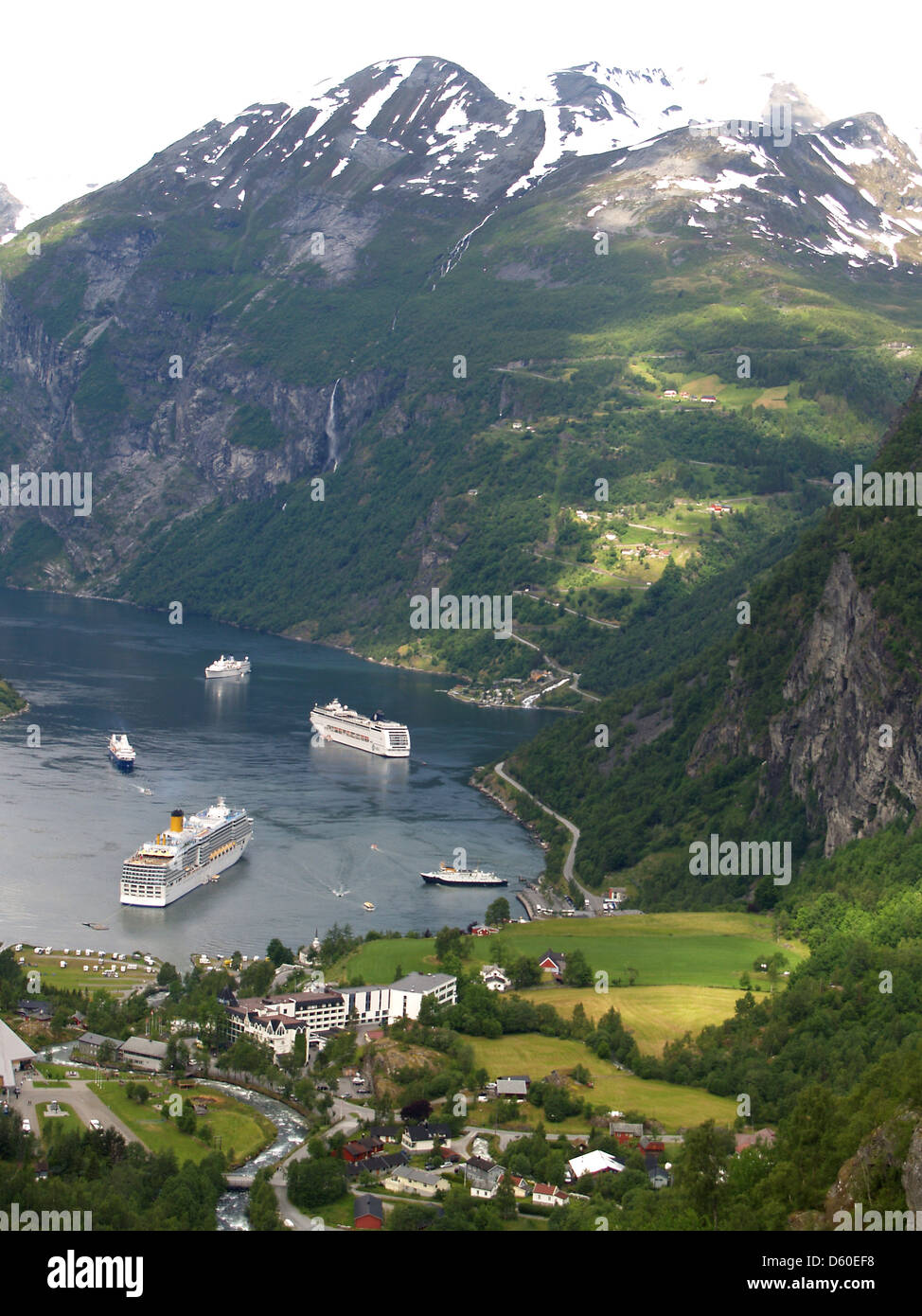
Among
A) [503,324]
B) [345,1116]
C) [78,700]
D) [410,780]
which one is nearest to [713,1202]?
[345,1116]

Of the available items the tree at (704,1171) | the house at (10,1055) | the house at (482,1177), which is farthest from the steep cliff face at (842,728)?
the house at (10,1055)

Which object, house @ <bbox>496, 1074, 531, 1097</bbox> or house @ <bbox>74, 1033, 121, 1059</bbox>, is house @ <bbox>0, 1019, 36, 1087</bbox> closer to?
house @ <bbox>74, 1033, 121, 1059</bbox>

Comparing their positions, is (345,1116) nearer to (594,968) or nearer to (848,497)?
(594,968)

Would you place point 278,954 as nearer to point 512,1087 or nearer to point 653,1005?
point 653,1005

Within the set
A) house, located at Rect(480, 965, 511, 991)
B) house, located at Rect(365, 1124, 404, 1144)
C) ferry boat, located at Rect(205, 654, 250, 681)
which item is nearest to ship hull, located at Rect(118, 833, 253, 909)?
house, located at Rect(480, 965, 511, 991)

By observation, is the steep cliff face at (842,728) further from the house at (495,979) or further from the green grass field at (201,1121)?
the green grass field at (201,1121)

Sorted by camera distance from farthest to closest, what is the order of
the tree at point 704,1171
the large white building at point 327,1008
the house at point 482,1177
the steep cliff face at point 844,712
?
the steep cliff face at point 844,712
the large white building at point 327,1008
the house at point 482,1177
the tree at point 704,1171

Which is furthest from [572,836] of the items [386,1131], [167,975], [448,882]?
[386,1131]
